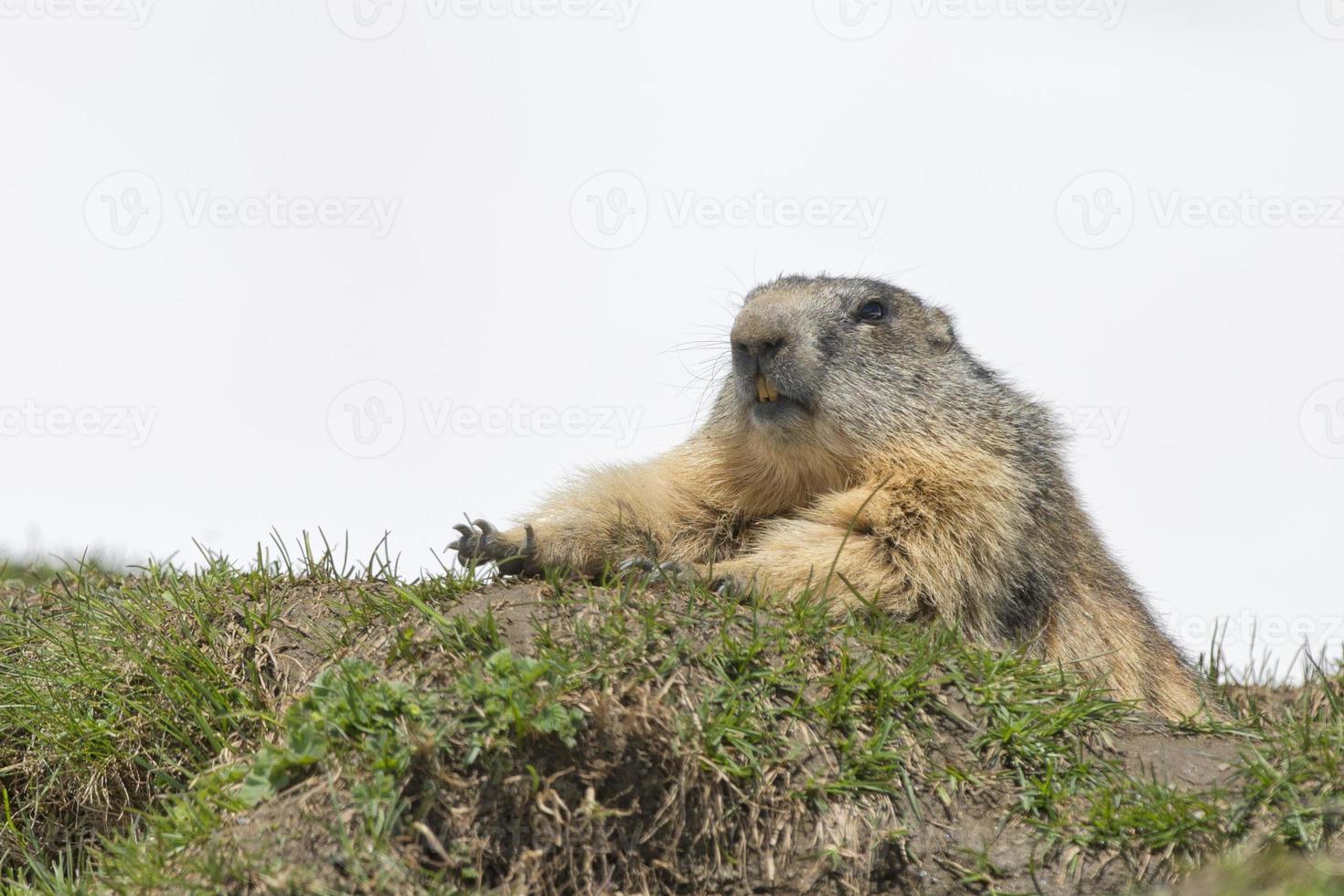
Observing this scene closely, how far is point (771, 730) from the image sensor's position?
14.3ft

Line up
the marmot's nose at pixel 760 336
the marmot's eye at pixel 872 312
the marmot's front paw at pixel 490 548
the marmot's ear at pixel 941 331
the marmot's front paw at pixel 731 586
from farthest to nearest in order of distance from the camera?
1. the marmot's ear at pixel 941 331
2. the marmot's eye at pixel 872 312
3. the marmot's nose at pixel 760 336
4. the marmot's front paw at pixel 490 548
5. the marmot's front paw at pixel 731 586

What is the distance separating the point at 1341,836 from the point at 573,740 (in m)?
2.55

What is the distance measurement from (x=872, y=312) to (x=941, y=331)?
17.7 inches

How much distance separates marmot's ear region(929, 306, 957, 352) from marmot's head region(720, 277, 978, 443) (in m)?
0.02

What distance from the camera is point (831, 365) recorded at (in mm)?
5992

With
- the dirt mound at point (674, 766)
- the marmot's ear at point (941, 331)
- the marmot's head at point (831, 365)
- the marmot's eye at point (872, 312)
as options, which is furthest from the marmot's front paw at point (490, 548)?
the marmot's ear at point (941, 331)

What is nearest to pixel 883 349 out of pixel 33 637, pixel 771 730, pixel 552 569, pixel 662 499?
pixel 662 499

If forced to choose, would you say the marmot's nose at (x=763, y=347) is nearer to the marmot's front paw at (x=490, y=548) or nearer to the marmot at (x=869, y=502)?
the marmot at (x=869, y=502)

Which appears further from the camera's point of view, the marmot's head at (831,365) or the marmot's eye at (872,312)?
the marmot's eye at (872,312)

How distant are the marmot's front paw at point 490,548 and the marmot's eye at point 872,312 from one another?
7.03 feet

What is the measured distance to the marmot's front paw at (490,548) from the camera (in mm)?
5336

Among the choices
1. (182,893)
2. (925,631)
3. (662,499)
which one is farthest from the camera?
(662,499)

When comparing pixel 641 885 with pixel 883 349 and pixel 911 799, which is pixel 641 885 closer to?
pixel 911 799

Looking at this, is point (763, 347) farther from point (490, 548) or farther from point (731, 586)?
point (490, 548)
